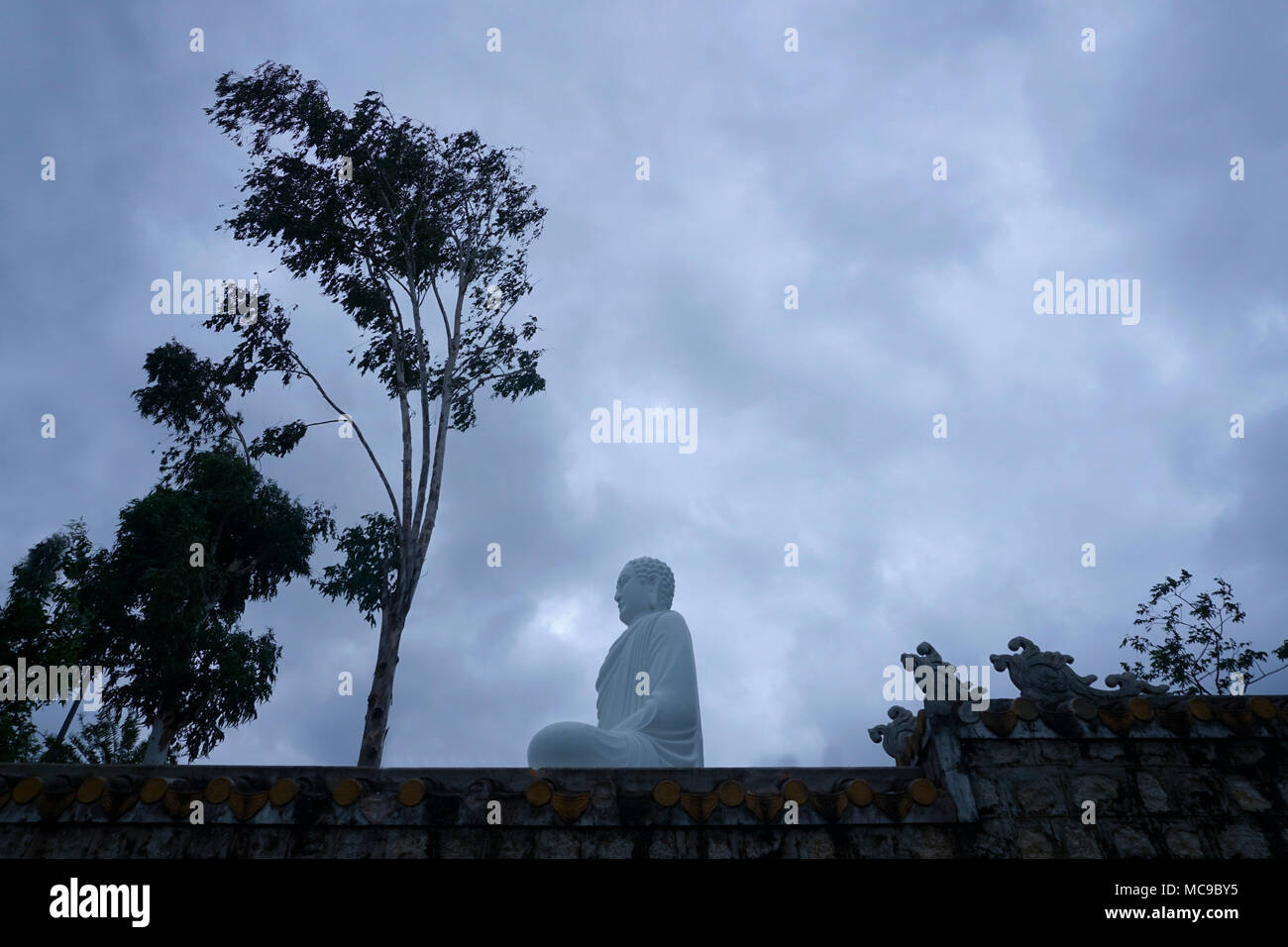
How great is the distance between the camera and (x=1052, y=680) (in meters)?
4.81

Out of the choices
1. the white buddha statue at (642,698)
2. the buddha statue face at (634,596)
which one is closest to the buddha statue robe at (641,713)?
the white buddha statue at (642,698)

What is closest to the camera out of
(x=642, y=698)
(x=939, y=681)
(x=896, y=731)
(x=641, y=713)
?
(x=939, y=681)

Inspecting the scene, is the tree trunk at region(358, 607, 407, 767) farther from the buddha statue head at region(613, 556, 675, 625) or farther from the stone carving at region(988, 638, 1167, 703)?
the stone carving at region(988, 638, 1167, 703)

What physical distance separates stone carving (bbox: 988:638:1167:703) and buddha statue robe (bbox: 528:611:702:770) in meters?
2.03

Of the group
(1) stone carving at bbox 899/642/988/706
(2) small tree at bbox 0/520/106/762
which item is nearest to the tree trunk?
(2) small tree at bbox 0/520/106/762

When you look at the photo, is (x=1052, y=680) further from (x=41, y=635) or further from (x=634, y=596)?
(x=41, y=635)

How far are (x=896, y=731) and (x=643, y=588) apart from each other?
272cm

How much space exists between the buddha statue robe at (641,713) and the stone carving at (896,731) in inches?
45.7

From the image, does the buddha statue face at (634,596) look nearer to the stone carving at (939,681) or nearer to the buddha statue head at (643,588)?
the buddha statue head at (643,588)

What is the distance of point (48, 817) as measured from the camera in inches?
163

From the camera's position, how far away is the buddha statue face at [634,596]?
762 centimetres

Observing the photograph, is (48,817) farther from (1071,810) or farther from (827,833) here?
(1071,810)

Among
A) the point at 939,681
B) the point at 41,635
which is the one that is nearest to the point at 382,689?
the point at 41,635

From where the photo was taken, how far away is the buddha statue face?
25.0 feet
